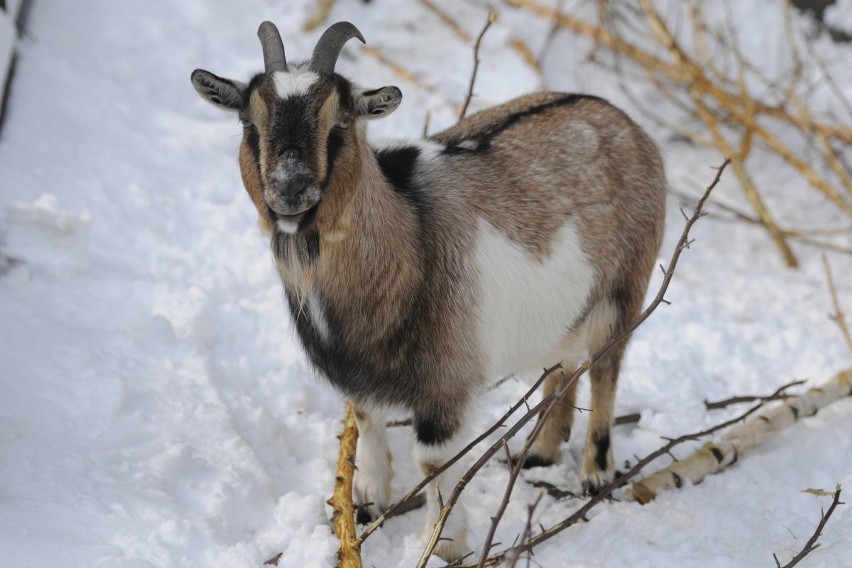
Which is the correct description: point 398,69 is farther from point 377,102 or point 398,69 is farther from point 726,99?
point 377,102

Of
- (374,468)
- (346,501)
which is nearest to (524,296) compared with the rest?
(374,468)

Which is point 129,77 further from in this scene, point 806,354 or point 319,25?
point 806,354

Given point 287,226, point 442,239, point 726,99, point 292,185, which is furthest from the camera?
point 726,99

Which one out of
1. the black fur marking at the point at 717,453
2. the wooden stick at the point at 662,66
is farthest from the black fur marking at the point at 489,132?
the wooden stick at the point at 662,66

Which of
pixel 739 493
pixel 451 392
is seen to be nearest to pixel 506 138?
pixel 451 392

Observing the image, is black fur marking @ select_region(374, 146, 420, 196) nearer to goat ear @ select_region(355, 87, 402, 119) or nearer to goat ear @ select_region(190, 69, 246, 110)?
goat ear @ select_region(355, 87, 402, 119)

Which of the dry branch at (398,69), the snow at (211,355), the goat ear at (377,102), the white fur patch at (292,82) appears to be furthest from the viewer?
the dry branch at (398,69)

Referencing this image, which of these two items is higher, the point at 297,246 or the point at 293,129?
the point at 293,129

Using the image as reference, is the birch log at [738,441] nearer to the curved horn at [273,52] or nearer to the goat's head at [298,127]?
the goat's head at [298,127]

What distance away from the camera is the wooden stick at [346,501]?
3.46 metres

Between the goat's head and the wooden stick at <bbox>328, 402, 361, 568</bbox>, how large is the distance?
1.17 m

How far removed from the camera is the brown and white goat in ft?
10.4

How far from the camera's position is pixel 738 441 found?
450 cm

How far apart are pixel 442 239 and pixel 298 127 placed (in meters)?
0.82
